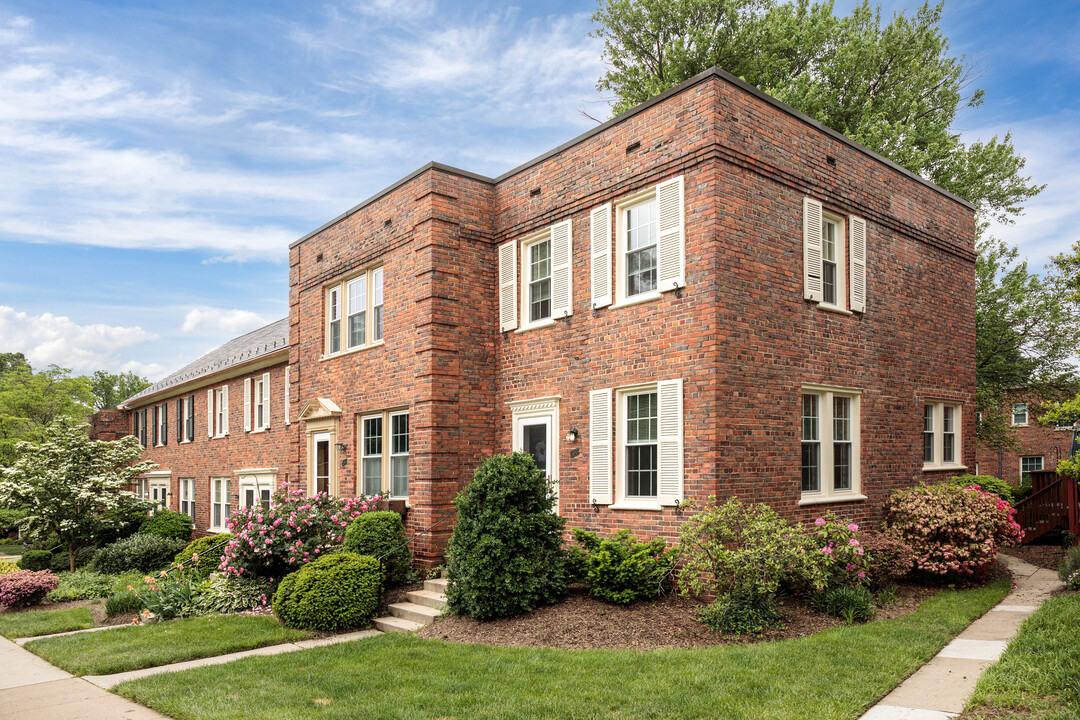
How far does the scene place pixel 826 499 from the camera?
1121 cm

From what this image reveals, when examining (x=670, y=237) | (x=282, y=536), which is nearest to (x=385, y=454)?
(x=282, y=536)

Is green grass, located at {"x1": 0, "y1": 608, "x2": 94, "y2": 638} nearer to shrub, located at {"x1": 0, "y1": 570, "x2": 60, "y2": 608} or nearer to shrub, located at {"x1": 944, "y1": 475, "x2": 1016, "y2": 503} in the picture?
shrub, located at {"x1": 0, "y1": 570, "x2": 60, "y2": 608}

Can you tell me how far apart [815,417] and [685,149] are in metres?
4.43

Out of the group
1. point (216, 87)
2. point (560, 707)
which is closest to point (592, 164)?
point (216, 87)

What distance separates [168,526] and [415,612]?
45.2 ft

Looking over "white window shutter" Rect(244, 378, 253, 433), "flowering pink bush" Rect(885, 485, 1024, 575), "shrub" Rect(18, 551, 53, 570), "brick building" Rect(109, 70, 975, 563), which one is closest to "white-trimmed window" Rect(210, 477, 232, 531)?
"white window shutter" Rect(244, 378, 253, 433)

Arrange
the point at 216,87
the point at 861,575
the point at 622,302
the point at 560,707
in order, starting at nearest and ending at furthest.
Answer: the point at 560,707 < the point at 861,575 < the point at 622,302 < the point at 216,87

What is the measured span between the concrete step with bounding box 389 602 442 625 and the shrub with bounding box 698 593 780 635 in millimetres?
3823

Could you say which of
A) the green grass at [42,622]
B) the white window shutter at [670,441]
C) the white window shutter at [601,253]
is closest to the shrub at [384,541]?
the green grass at [42,622]

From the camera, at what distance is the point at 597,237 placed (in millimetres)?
11961

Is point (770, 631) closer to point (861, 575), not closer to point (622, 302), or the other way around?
point (861, 575)

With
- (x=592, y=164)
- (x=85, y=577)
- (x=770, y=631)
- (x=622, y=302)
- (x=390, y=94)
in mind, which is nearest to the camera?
(x=770, y=631)

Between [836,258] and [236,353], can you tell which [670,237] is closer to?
[836,258]

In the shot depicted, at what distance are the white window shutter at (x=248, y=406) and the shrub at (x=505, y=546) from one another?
13.6 metres
